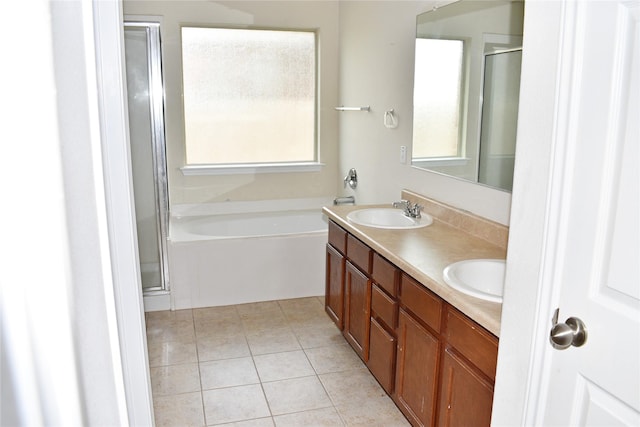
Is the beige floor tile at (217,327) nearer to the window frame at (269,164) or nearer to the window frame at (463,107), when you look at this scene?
the window frame at (269,164)

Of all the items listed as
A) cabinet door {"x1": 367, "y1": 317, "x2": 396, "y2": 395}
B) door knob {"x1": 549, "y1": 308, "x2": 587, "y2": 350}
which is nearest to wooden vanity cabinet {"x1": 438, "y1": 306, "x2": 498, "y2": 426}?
door knob {"x1": 549, "y1": 308, "x2": 587, "y2": 350}

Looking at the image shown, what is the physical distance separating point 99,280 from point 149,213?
287 cm

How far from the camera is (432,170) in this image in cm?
304

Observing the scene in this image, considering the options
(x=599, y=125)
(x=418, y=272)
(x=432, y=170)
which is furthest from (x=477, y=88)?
(x=599, y=125)

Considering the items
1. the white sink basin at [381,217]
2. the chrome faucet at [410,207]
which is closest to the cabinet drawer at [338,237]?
the white sink basin at [381,217]

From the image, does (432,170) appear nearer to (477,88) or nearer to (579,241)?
(477,88)

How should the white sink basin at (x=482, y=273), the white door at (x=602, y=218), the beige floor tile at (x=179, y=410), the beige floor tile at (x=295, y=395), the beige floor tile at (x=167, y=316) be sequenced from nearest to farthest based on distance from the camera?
the white door at (x=602, y=218), the white sink basin at (x=482, y=273), the beige floor tile at (x=179, y=410), the beige floor tile at (x=295, y=395), the beige floor tile at (x=167, y=316)

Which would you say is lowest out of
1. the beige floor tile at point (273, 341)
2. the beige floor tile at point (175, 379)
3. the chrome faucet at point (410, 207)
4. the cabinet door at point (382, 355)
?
the beige floor tile at point (175, 379)

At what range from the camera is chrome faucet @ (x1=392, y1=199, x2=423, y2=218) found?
2.98m

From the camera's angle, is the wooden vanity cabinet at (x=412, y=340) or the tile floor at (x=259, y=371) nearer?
the wooden vanity cabinet at (x=412, y=340)

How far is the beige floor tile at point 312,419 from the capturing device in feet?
8.11

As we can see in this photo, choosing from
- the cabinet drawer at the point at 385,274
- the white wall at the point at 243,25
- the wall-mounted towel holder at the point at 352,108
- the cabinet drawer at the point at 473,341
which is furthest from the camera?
the white wall at the point at 243,25

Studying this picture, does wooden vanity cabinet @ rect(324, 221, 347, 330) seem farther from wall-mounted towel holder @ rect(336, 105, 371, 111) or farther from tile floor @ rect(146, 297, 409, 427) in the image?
wall-mounted towel holder @ rect(336, 105, 371, 111)

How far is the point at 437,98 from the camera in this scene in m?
3.01
